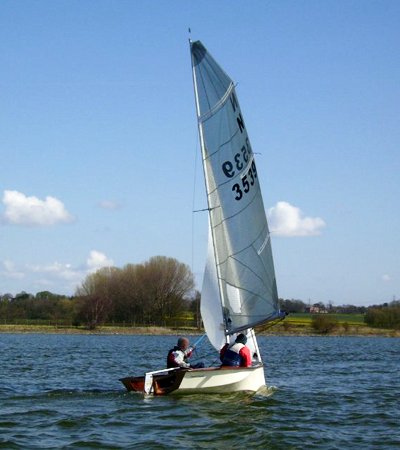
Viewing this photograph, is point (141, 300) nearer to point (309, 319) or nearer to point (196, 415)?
point (309, 319)

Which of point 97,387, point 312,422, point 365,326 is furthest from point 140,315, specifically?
point 312,422

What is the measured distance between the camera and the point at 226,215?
22281 mm

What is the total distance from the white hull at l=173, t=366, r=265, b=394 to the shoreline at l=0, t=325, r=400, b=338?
62.2 meters

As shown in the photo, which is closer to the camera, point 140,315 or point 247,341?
point 247,341

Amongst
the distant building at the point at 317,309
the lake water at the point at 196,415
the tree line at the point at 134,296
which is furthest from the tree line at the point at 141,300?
the lake water at the point at 196,415

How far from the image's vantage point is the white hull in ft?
67.3

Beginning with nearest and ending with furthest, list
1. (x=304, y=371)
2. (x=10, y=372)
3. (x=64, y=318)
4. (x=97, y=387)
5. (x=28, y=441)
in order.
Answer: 1. (x=28, y=441)
2. (x=97, y=387)
3. (x=10, y=372)
4. (x=304, y=371)
5. (x=64, y=318)

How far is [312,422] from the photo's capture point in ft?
60.0

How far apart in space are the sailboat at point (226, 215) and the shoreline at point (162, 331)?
200ft

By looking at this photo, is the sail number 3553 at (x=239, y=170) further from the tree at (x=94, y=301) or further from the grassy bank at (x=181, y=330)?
the tree at (x=94, y=301)

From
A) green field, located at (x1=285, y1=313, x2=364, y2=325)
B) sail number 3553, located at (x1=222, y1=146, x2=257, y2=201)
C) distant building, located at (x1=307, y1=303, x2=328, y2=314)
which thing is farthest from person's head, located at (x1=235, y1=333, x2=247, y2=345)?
distant building, located at (x1=307, y1=303, x2=328, y2=314)

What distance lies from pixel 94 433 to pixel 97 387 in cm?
847

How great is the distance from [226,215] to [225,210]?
0.14 meters

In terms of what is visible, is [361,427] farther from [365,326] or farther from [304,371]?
[365,326]
